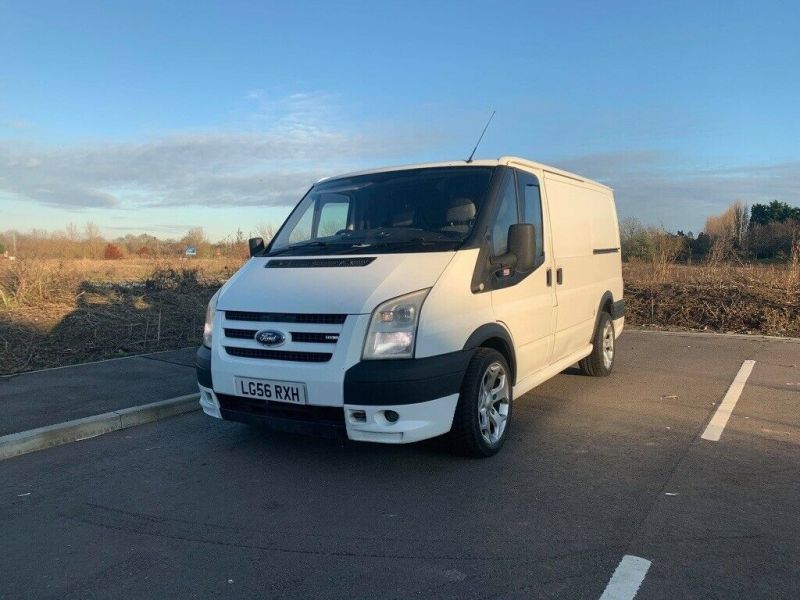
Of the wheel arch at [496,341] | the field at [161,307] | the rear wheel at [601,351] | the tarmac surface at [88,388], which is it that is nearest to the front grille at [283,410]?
the wheel arch at [496,341]

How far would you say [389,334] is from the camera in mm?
4098

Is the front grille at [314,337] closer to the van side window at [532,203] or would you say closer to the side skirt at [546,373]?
the side skirt at [546,373]

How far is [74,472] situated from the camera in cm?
470

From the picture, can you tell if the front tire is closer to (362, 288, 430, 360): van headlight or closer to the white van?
the white van

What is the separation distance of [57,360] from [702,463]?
7776mm

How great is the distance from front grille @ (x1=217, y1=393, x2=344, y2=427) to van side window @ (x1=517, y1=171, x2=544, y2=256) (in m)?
2.42

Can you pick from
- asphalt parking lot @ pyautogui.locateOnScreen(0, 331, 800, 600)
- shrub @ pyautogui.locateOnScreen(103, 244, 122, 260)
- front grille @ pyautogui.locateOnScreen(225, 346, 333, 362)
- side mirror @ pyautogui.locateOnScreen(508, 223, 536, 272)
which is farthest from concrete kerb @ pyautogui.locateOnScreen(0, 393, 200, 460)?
shrub @ pyautogui.locateOnScreen(103, 244, 122, 260)

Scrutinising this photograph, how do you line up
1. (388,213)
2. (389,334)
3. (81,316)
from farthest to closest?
(81,316)
(388,213)
(389,334)

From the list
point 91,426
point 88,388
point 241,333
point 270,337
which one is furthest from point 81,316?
point 270,337

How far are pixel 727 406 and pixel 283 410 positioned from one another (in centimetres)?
460

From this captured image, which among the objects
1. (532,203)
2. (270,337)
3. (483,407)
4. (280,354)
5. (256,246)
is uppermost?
(532,203)

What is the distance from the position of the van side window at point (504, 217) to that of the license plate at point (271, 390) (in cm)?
183

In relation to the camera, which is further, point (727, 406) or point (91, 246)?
point (91, 246)

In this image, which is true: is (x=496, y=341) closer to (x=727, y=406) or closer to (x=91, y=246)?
(x=727, y=406)
